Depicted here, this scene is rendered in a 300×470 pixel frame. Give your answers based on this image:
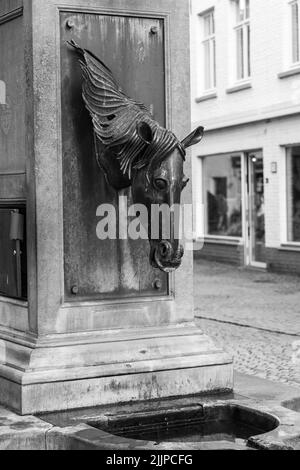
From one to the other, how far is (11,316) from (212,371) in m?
1.51

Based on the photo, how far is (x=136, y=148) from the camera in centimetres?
591

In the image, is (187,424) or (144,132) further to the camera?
(187,424)

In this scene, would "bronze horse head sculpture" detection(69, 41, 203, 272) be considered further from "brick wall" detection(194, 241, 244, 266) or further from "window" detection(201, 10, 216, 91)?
"window" detection(201, 10, 216, 91)

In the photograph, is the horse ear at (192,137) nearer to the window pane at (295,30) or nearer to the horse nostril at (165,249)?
the horse nostril at (165,249)

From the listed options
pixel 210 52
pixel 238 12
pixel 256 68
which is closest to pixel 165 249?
pixel 256 68

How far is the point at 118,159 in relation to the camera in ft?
19.7

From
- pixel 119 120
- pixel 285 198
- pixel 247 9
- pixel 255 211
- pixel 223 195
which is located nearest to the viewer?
pixel 119 120

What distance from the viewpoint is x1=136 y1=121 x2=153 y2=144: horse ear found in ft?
18.8

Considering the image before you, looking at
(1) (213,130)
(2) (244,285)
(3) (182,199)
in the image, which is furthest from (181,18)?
(1) (213,130)

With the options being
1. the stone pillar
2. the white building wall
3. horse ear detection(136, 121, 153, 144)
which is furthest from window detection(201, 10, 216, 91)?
horse ear detection(136, 121, 153, 144)

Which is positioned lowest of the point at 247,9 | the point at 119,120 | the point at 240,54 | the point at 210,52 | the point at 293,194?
the point at 293,194

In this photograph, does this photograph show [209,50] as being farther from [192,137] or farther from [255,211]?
[192,137]

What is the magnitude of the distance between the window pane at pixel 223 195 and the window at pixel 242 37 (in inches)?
84.2

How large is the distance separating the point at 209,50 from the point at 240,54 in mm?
1886
